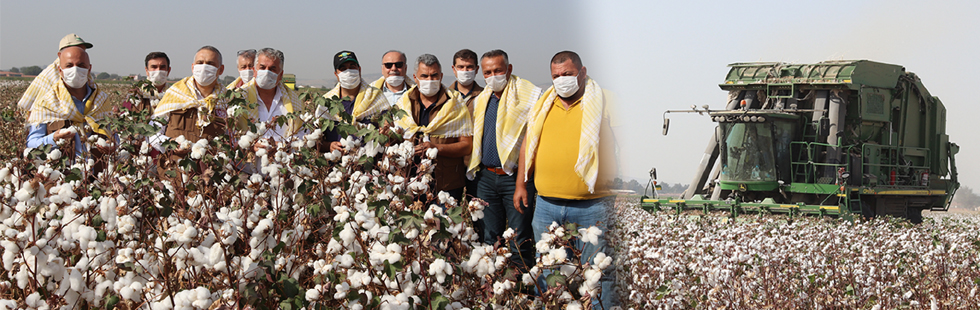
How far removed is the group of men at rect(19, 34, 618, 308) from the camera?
3512 mm

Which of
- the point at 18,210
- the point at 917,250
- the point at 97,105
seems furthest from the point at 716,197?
the point at 18,210

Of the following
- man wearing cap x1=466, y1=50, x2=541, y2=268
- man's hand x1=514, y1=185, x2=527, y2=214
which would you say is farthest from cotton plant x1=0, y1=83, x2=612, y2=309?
man wearing cap x1=466, y1=50, x2=541, y2=268

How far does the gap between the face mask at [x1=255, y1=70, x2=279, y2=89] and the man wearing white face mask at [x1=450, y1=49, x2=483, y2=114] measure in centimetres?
119

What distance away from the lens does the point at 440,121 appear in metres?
4.54

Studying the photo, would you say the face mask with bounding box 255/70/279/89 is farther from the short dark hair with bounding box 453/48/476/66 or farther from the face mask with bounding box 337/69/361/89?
the short dark hair with bounding box 453/48/476/66

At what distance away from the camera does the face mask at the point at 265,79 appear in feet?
16.2

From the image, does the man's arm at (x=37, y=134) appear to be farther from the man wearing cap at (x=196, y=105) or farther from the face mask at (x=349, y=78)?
the face mask at (x=349, y=78)

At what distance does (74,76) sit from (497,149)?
114 inches

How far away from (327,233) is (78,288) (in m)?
0.95

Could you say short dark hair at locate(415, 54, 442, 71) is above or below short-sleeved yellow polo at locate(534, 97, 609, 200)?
above

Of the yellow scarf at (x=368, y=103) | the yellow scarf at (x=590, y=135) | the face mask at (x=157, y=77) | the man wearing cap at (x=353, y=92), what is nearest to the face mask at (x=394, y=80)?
the man wearing cap at (x=353, y=92)

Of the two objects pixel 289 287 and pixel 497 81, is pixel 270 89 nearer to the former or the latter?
pixel 497 81

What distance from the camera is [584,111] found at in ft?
10.4

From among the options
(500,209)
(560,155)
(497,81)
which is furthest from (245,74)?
(560,155)
